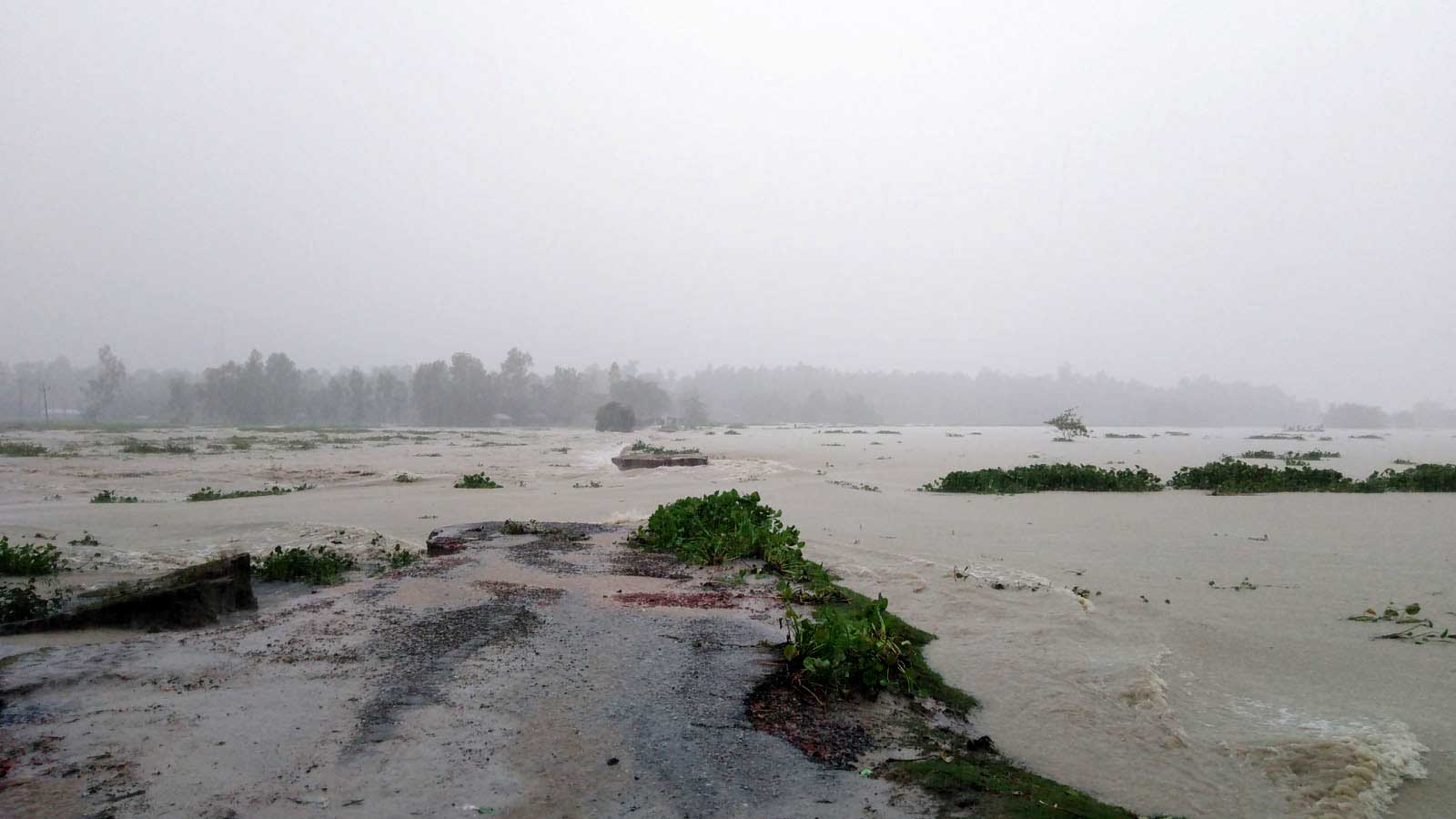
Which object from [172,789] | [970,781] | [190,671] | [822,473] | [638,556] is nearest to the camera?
[172,789]

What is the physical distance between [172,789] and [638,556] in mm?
7414

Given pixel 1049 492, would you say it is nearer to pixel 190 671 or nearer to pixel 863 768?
pixel 863 768

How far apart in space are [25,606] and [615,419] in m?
71.0

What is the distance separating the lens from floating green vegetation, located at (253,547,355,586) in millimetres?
10070

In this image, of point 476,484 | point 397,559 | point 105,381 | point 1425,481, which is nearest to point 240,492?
point 476,484

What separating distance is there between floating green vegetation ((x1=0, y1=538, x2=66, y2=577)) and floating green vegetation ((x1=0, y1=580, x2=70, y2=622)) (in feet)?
8.25

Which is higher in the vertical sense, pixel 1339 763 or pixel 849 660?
pixel 849 660

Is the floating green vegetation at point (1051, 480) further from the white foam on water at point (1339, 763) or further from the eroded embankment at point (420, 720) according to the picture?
the white foam on water at point (1339, 763)

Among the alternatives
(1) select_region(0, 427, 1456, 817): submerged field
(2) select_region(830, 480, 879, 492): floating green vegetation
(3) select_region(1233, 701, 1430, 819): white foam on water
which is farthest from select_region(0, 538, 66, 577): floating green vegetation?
(2) select_region(830, 480, 879, 492): floating green vegetation

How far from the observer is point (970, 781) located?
3859 mm

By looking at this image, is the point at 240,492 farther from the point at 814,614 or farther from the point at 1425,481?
the point at 1425,481

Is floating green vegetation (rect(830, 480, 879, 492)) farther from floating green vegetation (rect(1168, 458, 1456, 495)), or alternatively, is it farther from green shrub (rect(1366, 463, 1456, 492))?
green shrub (rect(1366, 463, 1456, 492))

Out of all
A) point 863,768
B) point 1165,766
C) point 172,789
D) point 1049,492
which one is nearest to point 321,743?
point 172,789

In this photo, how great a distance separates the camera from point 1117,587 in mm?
9438
